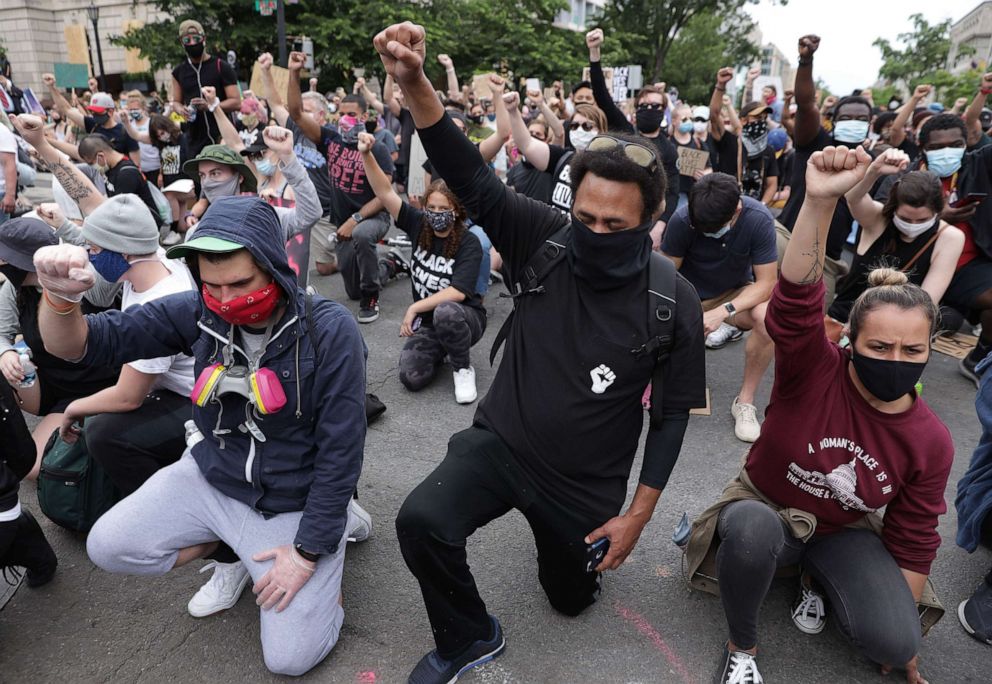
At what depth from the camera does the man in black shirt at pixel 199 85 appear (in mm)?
6949

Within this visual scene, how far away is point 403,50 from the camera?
1.83 m

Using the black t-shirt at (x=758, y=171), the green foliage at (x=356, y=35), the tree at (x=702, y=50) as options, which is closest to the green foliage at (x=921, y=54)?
the tree at (x=702, y=50)

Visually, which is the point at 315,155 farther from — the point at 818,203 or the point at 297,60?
the point at 818,203

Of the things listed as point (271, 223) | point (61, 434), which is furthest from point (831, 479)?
point (61, 434)

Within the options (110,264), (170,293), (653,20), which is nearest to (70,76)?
(110,264)

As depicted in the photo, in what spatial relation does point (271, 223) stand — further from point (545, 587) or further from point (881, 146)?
point (881, 146)

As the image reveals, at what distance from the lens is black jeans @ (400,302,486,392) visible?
4.52m

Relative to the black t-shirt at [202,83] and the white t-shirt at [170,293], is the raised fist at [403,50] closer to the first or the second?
the white t-shirt at [170,293]

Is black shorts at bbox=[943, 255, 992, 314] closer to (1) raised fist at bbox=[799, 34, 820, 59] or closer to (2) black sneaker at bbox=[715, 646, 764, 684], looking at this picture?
(1) raised fist at bbox=[799, 34, 820, 59]

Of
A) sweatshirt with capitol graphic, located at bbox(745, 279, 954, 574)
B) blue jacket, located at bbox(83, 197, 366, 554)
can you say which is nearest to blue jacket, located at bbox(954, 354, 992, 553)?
sweatshirt with capitol graphic, located at bbox(745, 279, 954, 574)

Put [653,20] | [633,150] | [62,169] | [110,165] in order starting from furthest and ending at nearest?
1. [653,20]
2. [110,165]
3. [62,169]
4. [633,150]

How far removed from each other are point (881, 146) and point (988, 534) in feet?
19.2

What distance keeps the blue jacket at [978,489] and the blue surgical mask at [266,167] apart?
15.9 ft

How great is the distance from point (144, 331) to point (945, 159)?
5.57 metres
